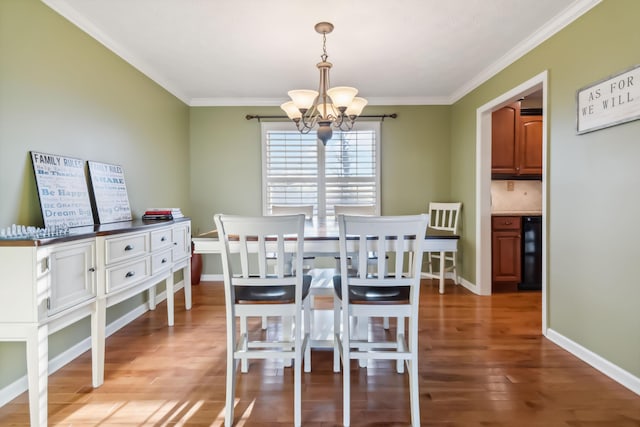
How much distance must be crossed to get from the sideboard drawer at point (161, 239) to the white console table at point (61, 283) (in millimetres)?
67

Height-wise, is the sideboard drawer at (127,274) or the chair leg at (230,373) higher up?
the sideboard drawer at (127,274)

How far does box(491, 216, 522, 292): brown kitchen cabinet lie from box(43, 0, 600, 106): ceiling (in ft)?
5.40

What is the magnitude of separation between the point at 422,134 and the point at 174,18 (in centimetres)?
321

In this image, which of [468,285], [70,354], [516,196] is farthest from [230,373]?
[516,196]

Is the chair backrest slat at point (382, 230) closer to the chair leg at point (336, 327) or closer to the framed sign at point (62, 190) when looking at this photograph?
the chair leg at point (336, 327)

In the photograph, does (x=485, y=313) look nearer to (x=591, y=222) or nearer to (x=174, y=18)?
(x=591, y=222)

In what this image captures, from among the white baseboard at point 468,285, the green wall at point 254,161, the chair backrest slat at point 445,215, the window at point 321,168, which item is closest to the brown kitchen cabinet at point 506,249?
the white baseboard at point 468,285

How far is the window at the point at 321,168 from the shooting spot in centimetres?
439

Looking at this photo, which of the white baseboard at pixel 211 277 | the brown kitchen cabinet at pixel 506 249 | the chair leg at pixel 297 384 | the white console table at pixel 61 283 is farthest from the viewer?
the white baseboard at pixel 211 277

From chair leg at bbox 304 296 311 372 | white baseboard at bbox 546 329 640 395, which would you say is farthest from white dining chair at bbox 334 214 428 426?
white baseboard at bbox 546 329 640 395

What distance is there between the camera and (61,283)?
63.7 inches

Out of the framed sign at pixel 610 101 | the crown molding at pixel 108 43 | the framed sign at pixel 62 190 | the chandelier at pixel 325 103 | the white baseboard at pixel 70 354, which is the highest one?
the crown molding at pixel 108 43

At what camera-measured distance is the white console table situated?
1.47 metres

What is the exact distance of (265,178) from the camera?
441 cm
